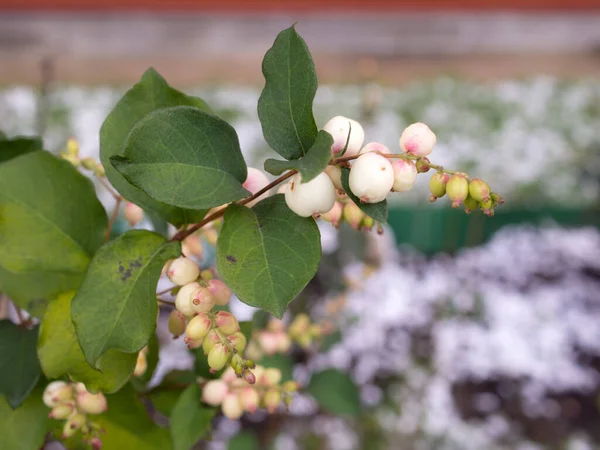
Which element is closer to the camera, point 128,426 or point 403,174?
point 403,174

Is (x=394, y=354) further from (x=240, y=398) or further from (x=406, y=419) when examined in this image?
(x=240, y=398)

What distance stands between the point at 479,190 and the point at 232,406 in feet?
0.66

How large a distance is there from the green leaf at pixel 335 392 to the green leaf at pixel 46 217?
1.32 ft

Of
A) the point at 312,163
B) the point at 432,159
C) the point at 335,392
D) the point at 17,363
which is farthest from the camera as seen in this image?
the point at 432,159

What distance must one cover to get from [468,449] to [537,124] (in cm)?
104

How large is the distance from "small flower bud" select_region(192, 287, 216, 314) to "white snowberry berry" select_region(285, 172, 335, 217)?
57 mm

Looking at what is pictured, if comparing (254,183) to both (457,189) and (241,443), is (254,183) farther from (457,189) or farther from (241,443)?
(241,443)

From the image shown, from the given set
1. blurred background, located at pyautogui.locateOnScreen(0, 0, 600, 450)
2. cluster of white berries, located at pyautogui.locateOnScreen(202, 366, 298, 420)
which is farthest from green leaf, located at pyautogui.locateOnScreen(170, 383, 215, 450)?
blurred background, located at pyautogui.locateOnScreen(0, 0, 600, 450)

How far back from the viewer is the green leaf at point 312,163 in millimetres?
217

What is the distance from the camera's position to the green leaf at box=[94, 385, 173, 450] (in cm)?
35

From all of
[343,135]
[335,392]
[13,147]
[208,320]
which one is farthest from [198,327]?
[335,392]

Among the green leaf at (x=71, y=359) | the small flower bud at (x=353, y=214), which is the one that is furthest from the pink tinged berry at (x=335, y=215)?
the green leaf at (x=71, y=359)

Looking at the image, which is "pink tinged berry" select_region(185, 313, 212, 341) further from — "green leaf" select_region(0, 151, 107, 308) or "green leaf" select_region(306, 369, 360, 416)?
"green leaf" select_region(306, 369, 360, 416)

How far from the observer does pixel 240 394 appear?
36 centimetres
